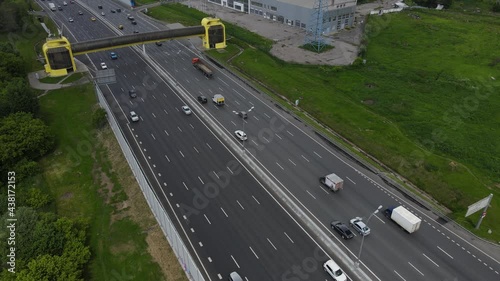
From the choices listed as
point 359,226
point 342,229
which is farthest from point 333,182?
point 342,229

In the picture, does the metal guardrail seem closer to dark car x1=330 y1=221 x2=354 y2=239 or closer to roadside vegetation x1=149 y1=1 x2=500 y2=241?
dark car x1=330 y1=221 x2=354 y2=239

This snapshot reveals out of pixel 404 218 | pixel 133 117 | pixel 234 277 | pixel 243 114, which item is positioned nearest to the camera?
pixel 234 277

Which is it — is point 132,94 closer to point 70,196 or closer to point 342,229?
point 70,196

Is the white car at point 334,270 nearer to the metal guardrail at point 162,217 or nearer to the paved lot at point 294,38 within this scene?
the metal guardrail at point 162,217

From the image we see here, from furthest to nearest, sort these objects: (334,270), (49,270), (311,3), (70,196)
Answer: (311,3)
(70,196)
(334,270)
(49,270)

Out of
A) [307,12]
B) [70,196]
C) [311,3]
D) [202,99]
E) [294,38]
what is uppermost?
[311,3]

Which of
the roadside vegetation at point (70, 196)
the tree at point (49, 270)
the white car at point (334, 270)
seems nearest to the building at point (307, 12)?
the roadside vegetation at point (70, 196)

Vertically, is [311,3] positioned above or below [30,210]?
above
